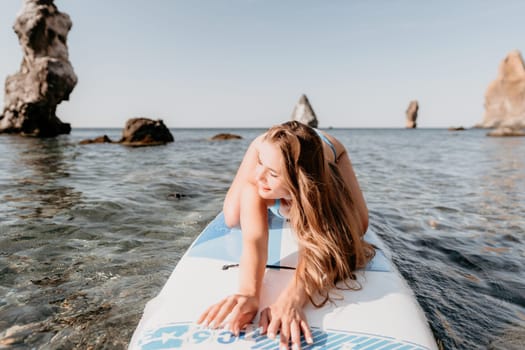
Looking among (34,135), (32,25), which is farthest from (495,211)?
(32,25)

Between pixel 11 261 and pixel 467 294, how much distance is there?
448 cm

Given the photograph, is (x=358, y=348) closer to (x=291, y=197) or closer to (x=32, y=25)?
(x=291, y=197)

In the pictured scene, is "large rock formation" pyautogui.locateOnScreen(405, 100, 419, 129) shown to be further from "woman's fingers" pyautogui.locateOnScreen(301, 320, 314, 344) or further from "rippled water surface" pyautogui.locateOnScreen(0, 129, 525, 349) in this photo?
"woman's fingers" pyautogui.locateOnScreen(301, 320, 314, 344)

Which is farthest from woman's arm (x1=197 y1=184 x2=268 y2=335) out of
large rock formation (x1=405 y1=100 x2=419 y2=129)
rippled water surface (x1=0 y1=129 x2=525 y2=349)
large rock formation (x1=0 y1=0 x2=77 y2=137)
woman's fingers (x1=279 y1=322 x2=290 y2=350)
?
large rock formation (x1=405 y1=100 x2=419 y2=129)

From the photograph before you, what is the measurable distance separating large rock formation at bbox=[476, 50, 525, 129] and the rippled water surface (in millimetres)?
87047

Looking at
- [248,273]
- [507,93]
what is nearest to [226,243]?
[248,273]

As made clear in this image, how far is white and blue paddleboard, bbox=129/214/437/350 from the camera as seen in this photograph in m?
1.48

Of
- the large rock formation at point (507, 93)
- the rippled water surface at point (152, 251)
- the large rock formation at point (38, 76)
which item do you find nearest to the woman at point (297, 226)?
the rippled water surface at point (152, 251)

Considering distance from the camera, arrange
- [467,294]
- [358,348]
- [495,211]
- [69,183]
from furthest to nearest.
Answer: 1. [69,183]
2. [495,211]
3. [467,294]
4. [358,348]

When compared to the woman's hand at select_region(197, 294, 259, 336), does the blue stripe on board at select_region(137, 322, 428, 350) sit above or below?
below

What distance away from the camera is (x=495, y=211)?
555cm

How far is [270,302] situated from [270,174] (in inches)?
28.4

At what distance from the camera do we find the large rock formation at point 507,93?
77.7m

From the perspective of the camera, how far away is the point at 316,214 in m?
1.95
